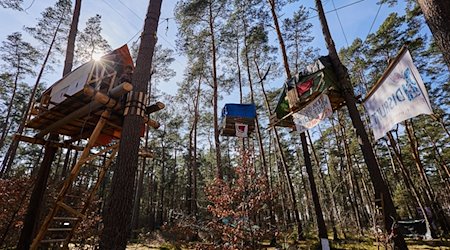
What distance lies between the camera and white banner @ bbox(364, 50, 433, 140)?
252 centimetres

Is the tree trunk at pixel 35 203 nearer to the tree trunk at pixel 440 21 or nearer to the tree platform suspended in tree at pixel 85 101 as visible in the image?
the tree platform suspended in tree at pixel 85 101

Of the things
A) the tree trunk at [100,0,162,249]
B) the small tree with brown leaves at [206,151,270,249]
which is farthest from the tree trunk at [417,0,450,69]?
the tree trunk at [100,0,162,249]

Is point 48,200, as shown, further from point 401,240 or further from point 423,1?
point 423,1

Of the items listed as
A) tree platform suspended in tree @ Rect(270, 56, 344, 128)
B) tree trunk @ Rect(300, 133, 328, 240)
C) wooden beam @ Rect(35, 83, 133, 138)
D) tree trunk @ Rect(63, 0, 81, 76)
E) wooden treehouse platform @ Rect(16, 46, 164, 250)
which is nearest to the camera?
wooden beam @ Rect(35, 83, 133, 138)

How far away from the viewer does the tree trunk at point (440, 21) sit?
2312 millimetres

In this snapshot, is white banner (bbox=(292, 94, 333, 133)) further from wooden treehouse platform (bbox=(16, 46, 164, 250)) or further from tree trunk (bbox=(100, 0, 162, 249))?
tree trunk (bbox=(100, 0, 162, 249))

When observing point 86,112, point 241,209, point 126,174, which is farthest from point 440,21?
point 86,112

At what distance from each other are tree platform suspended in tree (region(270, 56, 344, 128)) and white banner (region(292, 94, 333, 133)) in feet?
0.77

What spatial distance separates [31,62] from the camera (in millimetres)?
15828

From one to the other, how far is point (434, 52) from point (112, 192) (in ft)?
51.0

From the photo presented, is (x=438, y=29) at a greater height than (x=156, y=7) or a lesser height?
lesser

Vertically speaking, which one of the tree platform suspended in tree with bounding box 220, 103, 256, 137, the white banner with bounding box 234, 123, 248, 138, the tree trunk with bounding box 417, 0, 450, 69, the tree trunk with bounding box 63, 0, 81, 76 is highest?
the tree trunk with bounding box 63, 0, 81, 76

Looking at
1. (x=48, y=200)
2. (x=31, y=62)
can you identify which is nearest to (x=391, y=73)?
(x=48, y=200)

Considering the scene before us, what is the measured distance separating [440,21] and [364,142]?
10.3ft
